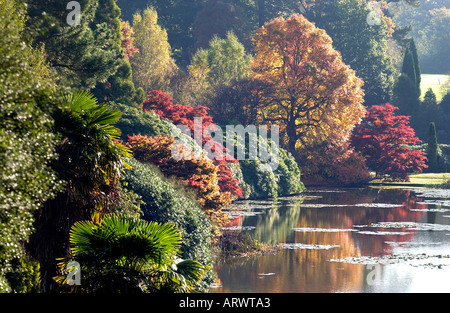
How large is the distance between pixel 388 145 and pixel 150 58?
16826 millimetres

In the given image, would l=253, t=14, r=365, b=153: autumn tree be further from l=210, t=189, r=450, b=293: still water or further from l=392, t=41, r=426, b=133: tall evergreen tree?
l=392, t=41, r=426, b=133: tall evergreen tree

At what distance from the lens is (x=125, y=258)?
9.60 m

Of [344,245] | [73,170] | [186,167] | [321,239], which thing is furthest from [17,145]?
[321,239]

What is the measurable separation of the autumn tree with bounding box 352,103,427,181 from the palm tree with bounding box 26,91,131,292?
115ft

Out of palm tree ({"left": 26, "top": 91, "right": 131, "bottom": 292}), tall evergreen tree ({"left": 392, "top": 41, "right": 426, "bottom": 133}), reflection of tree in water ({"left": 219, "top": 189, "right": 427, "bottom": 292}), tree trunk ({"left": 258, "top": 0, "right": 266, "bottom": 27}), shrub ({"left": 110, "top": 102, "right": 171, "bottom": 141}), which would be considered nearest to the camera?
palm tree ({"left": 26, "top": 91, "right": 131, "bottom": 292})

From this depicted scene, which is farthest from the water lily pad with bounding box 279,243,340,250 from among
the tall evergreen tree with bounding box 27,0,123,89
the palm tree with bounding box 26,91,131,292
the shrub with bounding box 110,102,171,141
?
the palm tree with bounding box 26,91,131,292

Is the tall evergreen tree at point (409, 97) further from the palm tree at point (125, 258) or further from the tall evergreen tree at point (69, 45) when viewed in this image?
the palm tree at point (125, 258)

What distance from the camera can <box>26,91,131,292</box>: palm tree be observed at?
11.7m

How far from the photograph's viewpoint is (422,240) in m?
22.6

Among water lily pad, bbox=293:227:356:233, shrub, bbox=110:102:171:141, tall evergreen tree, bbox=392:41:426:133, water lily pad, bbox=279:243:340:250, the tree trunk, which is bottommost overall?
water lily pad, bbox=279:243:340:250

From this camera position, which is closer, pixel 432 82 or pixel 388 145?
pixel 388 145

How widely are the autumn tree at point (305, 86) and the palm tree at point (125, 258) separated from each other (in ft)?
116

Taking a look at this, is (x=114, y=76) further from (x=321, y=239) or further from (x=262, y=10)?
(x=262, y=10)

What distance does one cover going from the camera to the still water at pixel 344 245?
16.4 metres
